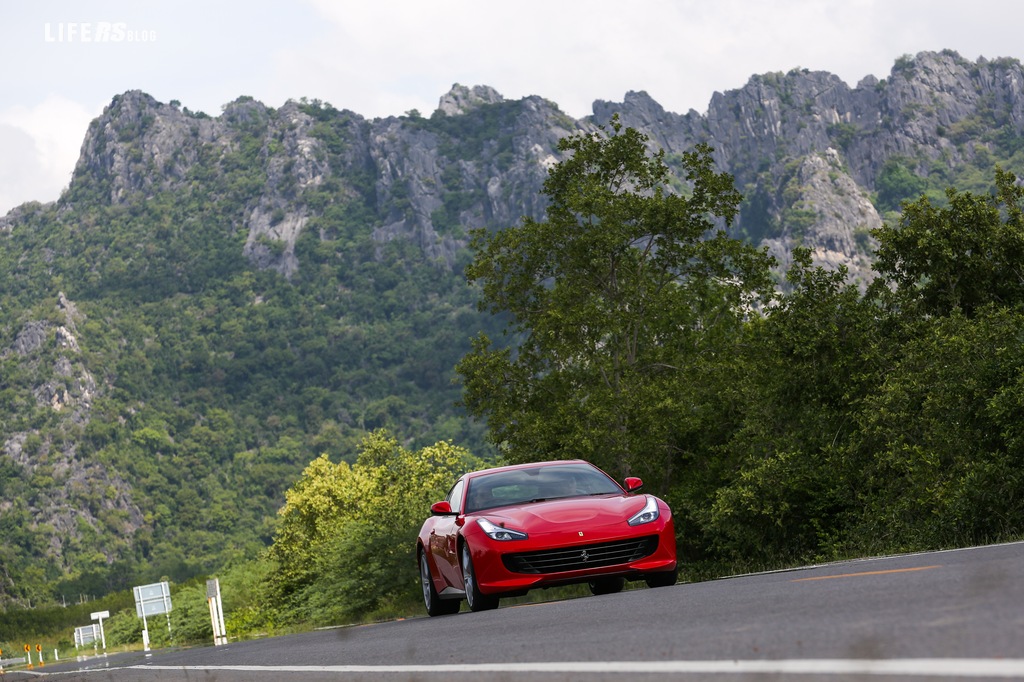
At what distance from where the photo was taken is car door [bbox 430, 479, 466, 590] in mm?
13812

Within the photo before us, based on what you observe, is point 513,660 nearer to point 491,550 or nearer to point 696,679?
point 696,679

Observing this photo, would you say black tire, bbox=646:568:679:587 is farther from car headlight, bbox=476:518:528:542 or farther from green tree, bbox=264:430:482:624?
green tree, bbox=264:430:482:624

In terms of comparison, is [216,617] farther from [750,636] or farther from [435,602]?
[750,636]

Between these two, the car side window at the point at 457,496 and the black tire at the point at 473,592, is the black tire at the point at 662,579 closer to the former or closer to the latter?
the black tire at the point at 473,592

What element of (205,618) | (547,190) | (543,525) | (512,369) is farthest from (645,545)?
(205,618)

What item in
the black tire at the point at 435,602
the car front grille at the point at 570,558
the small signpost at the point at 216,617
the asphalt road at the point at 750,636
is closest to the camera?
the asphalt road at the point at 750,636

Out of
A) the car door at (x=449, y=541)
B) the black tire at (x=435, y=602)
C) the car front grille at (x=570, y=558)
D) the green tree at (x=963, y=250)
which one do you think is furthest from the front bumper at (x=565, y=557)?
the green tree at (x=963, y=250)

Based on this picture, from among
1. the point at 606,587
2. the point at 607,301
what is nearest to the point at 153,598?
the point at 607,301

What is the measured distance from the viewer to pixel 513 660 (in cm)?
765

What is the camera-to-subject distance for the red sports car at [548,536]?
12742 mm

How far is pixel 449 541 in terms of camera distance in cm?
1398

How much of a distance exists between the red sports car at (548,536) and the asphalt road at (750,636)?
63 centimetres

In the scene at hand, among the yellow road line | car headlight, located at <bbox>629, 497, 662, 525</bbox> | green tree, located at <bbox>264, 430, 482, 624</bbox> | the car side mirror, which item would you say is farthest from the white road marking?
green tree, located at <bbox>264, 430, 482, 624</bbox>

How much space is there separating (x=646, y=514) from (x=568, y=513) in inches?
30.2
